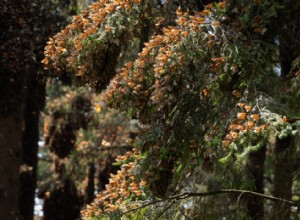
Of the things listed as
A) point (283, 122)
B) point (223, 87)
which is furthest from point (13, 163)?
point (283, 122)

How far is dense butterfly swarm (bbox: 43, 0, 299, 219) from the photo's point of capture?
576 centimetres

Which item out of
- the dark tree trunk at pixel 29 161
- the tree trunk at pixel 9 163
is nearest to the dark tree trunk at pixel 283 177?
the tree trunk at pixel 9 163

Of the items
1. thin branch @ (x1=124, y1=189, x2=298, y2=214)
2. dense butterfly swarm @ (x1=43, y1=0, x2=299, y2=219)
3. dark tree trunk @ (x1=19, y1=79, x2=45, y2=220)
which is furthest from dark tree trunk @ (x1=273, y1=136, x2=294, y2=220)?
dark tree trunk @ (x1=19, y1=79, x2=45, y2=220)

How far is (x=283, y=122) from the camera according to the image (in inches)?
202

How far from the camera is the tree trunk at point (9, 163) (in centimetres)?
955

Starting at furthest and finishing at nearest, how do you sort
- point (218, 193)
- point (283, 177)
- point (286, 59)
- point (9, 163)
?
point (9, 163), point (286, 59), point (283, 177), point (218, 193)

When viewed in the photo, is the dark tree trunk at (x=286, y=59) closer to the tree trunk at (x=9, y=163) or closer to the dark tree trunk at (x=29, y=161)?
the tree trunk at (x=9, y=163)

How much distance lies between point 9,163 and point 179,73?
15.5 feet

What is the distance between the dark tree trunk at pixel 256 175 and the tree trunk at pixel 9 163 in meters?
3.40

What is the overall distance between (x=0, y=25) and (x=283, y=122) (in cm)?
541

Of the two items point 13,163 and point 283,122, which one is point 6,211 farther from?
point 283,122

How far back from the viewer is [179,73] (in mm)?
5672

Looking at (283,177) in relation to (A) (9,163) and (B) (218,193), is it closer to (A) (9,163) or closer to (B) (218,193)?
(B) (218,193)

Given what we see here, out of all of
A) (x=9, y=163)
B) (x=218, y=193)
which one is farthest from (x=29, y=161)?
(x=218, y=193)
